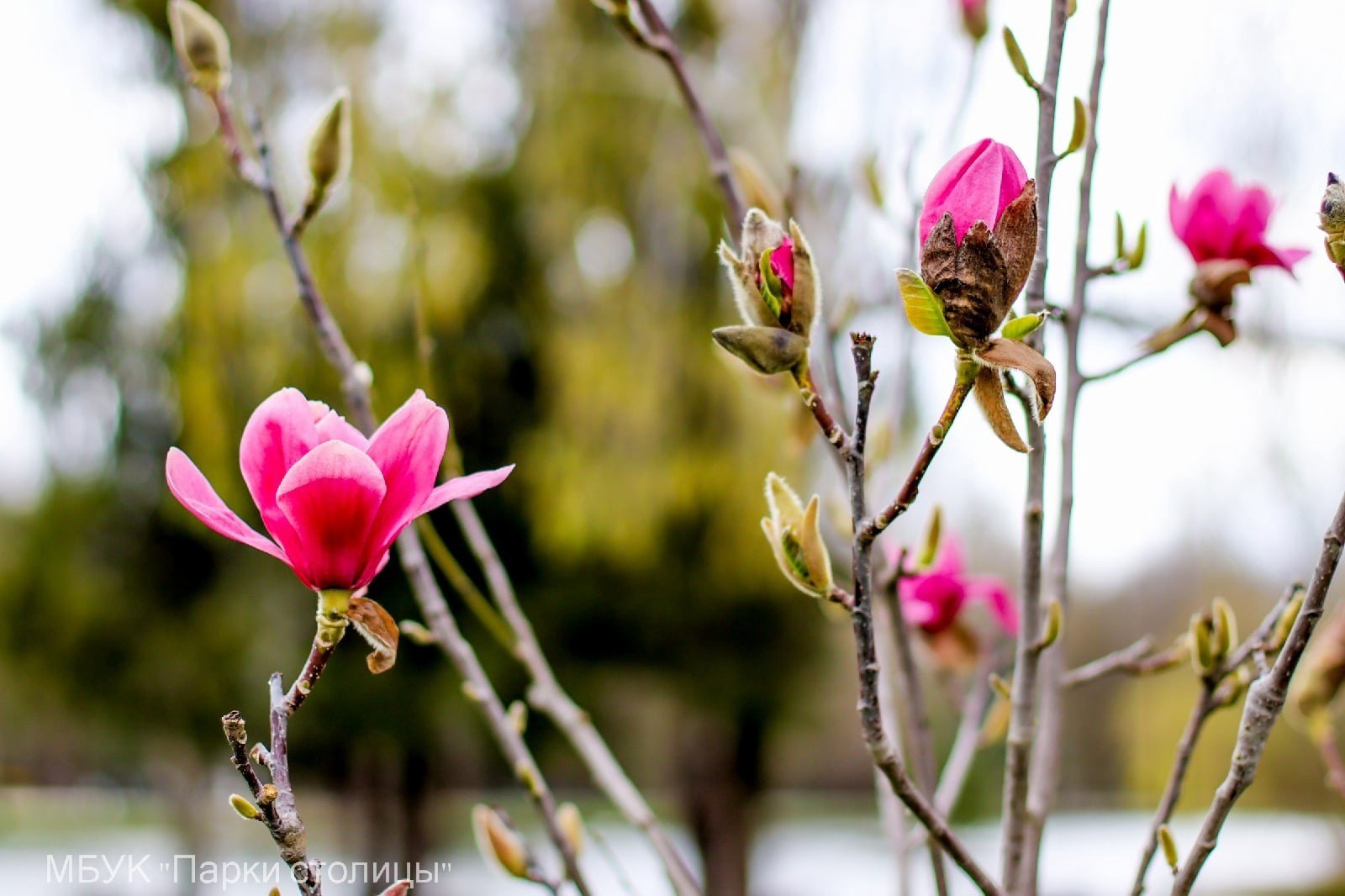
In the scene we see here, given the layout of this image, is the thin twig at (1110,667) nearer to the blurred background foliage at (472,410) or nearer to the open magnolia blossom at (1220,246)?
the open magnolia blossom at (1220,246)

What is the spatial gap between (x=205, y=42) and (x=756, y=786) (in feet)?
17.8

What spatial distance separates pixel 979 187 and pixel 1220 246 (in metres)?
0.23

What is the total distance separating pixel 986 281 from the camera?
276 mm

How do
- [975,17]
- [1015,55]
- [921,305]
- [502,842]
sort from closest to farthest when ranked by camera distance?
[921,305], [1015,55], [502,842], [975,17]

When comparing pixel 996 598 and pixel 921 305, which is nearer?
pixel 921 305

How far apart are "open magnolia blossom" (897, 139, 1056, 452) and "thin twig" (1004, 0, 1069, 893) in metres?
0.09

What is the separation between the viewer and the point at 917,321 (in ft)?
0.91

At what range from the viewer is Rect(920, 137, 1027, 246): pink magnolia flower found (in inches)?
11.2

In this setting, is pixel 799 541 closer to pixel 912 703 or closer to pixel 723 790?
pixel 912 703

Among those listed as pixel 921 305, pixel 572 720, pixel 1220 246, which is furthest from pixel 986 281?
pixel 572 720

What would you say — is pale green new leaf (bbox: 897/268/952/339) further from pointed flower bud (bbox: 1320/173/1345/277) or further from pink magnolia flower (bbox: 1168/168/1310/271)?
pink magnolia flower (bbox: 1168/168/1310/271)

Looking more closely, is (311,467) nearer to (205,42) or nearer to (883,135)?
(205,42)

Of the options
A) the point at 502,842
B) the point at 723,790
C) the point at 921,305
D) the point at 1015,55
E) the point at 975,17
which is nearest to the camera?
the point at 921,305

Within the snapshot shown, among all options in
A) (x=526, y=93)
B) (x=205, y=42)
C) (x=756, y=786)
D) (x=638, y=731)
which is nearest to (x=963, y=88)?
(x=205, y=42)
